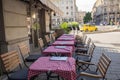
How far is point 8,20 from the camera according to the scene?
6.92 meters

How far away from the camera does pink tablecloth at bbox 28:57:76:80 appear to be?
4.04 metres

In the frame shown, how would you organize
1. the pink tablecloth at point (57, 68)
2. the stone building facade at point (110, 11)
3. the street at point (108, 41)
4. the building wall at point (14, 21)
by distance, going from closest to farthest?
the pink tablecloth at point (57, 68)
the building wall at point (14, 21)
the street at point (108, 41)
the stone building facade at point (110, 11)

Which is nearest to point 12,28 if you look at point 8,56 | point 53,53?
point 53,53

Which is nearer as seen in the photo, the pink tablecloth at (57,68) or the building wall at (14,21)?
the pink tablecloth at (57,68)

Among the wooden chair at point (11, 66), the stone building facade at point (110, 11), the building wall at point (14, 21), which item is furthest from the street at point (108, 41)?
the stone building facade at point (110, 11)

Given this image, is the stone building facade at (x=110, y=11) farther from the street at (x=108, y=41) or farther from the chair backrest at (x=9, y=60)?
the chair backrest at (x=9, y=60)

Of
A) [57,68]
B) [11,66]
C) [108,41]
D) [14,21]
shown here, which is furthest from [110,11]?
[57,68]

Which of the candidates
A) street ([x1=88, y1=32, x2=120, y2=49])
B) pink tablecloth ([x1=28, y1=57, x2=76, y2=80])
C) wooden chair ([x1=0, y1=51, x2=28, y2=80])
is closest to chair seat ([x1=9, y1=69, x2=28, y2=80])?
wooden chair ([x1=0, y1=51, x2=28, y2=80])

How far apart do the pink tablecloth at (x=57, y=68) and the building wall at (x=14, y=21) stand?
260 centimetres

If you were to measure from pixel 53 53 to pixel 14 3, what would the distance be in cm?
270

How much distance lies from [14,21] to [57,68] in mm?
3965

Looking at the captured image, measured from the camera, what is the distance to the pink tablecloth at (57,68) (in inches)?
159

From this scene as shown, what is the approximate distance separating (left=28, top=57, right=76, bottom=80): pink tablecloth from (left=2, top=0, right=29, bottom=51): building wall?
260 centimetres

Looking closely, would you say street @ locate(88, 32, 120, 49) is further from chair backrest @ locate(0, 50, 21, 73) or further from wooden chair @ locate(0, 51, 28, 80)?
wooden chair @ locate(0, 51, 28, 80)
